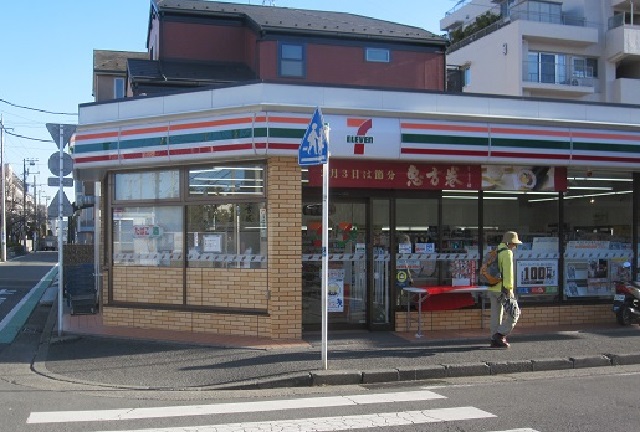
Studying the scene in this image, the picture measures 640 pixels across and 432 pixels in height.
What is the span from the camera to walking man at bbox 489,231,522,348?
10086 millimetres

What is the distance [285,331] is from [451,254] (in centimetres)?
365

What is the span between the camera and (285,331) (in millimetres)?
10523

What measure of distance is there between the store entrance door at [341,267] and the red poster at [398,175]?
0.64 m

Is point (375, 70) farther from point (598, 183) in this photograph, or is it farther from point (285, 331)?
point (285, 331)

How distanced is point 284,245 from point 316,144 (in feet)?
8.01

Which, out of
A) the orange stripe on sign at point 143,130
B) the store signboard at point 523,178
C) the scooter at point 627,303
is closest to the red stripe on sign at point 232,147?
the orange stripe on sign at point 143,130

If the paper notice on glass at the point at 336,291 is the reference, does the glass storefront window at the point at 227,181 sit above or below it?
above

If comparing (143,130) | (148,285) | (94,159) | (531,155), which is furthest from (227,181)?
(531,155)

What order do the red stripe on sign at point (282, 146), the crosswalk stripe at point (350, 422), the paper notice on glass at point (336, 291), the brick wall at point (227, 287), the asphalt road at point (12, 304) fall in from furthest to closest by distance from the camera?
the asphalt road at point (12, 304) < the paper notice on glass at point (336, 291) < the brick wall at point (227, 287) < the red stripe on sign at point (282, 146) < the crosswalk stripe at point (350, 422)

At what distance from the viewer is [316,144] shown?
8.62 metres

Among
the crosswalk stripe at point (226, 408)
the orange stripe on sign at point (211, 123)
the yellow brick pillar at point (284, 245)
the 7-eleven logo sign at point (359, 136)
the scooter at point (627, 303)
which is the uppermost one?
the orange stripe on sign at point (211, 123)

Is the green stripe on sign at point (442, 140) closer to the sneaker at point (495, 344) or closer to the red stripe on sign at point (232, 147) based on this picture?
the red stripe on sign at point (232, 147)

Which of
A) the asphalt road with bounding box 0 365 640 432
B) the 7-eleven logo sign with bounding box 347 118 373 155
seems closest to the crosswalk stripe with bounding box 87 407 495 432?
the asphalt road with bounding box 0 365 640 432

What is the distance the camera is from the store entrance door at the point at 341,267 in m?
11.4
